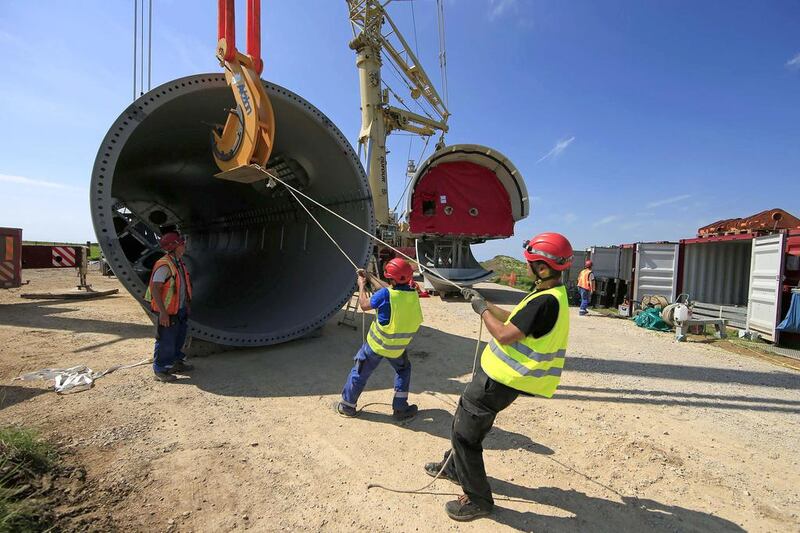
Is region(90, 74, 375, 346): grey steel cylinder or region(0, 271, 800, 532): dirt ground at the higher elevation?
region(90, 74, 375, 346): grey steel cylinder

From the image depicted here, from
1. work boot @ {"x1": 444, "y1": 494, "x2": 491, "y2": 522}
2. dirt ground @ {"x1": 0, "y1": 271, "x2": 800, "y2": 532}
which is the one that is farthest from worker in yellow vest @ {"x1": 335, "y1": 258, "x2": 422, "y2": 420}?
work boot @ {"x1": 444, "y1": 494, "x2": 491, "y2": 522}

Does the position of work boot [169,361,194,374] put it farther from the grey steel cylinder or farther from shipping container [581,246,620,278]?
shipping container [581,246,620,278]

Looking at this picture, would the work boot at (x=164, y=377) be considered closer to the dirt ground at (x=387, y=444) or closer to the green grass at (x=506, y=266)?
the dirt ground at (x=387, y=444)

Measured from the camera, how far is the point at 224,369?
170 inches

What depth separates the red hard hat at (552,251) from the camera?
2.06 metres

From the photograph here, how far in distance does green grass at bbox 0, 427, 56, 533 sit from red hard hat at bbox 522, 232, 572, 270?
8.65 feet

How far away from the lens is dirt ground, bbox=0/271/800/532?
213cm

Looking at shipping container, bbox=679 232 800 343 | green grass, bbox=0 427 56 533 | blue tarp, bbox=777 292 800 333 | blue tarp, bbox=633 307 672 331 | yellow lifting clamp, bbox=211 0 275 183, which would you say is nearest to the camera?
green grass, bbox=0 427 56 533

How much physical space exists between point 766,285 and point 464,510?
7413 mm

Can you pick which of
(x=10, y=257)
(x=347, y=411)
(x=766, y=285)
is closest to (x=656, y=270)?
(x=766, y=285)

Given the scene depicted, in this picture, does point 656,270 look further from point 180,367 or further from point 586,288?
point 180,367

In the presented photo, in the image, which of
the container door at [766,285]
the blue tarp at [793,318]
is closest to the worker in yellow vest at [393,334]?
the blue tarp at [793,318]

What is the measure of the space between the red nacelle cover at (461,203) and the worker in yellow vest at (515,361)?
694cm

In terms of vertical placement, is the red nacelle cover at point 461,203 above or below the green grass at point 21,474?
above
